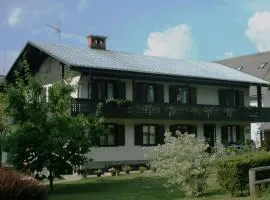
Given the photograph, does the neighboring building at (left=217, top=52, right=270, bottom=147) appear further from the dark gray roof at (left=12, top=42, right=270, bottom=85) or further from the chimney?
the chimney

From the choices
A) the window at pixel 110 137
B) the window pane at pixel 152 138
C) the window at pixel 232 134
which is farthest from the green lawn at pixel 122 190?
the window at pixel 232 134

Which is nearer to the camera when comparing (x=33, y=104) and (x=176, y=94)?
(x=33, y=104)

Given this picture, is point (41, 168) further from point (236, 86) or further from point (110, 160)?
point (236, 86)

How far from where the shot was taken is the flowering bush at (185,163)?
16.6 meters

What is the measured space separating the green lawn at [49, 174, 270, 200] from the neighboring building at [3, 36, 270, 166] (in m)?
6.61

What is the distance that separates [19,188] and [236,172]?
7.18m

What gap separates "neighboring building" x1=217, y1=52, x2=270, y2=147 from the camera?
49156 mm

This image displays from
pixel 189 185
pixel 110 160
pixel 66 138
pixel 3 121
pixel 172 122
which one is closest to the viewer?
pixel 189 185

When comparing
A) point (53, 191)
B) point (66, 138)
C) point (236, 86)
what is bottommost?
point (53, 191)

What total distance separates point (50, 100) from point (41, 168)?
2.66m

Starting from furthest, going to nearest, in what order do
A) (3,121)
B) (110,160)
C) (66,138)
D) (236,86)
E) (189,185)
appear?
(236,86) → (110,160) → (3,121) → (66,138) → (189,185)

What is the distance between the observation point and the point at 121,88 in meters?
32.5

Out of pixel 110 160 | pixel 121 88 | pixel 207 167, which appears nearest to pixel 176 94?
pixel 121 88

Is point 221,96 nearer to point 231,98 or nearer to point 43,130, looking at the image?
point 231,98
